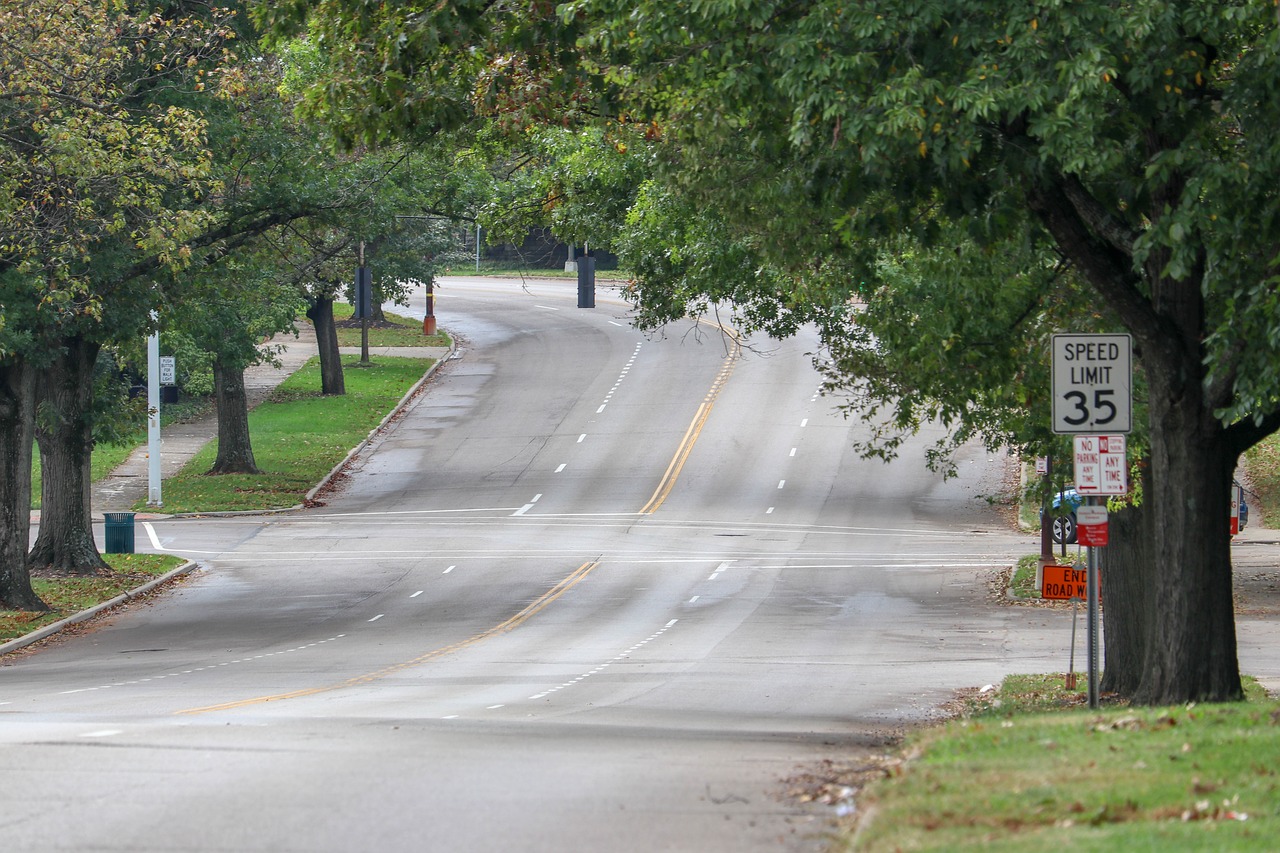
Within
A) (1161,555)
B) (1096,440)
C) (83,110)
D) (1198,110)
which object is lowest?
(1161,555)

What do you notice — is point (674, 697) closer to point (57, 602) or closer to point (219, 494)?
point (57, 602)

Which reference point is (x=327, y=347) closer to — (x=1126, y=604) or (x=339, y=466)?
(x=339, y=466)

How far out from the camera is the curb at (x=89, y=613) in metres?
22.9

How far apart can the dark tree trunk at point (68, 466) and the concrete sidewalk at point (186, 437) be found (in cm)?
965

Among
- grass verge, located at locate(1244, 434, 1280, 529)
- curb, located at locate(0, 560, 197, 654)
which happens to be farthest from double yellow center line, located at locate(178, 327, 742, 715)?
grass verge, located at locate(1244, 434, 1280, 529)

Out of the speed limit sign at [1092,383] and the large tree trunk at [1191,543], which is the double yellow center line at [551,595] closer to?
the speed limit sign at [1092,383]

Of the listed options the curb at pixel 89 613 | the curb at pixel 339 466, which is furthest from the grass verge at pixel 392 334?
the curb at pixel 89 613

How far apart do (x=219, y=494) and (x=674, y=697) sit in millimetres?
27666

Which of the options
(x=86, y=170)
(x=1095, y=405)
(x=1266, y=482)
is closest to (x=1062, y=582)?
(x=1095, y=405)

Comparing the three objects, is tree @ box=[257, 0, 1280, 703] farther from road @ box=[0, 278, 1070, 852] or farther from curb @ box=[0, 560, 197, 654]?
curb @ box=[0, 560, 197, 654]

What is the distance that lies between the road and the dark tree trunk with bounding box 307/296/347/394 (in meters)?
3.12

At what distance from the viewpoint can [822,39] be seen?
12070 mm

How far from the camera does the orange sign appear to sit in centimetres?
1639

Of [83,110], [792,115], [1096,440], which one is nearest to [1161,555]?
[1096,440]
